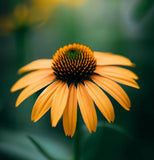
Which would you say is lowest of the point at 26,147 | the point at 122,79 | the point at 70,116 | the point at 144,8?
the point at 26,147

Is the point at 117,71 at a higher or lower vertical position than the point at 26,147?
higher

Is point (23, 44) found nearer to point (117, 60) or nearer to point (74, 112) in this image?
point (117, 60)

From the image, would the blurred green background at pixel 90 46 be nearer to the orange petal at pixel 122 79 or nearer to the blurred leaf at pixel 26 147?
the blurred leaf at pixel 26 147

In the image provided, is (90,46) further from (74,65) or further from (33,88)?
(33,88)

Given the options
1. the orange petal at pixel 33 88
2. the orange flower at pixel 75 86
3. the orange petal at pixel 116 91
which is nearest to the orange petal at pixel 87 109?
the orange flower at pixel 75 86

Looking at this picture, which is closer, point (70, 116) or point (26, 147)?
point (70, 116)

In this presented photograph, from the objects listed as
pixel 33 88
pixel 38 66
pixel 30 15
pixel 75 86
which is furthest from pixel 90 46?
pixel 33 88
